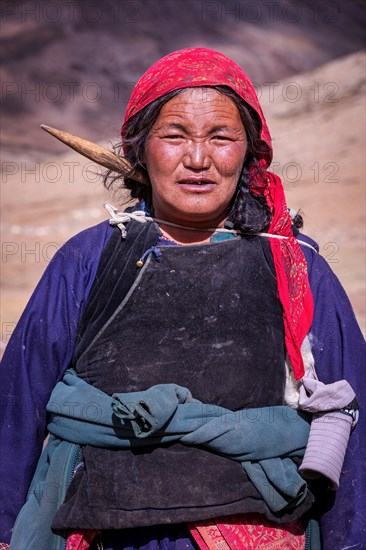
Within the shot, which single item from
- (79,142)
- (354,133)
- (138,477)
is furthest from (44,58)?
(138,477)

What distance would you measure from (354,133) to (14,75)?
3.83 metres

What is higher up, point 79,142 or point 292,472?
point 79,142

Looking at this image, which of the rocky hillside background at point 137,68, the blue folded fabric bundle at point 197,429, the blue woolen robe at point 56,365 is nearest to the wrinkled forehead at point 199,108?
the blue woolen robe at point 56,365

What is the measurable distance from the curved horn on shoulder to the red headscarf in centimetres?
14

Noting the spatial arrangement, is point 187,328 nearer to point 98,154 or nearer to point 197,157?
point 197,157

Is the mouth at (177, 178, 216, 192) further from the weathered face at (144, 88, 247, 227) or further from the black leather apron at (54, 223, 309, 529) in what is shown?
the black leather apron at (54, 223, 309, 529)

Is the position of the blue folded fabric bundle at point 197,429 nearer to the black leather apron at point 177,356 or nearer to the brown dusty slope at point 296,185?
the black leather apron at point 177,356

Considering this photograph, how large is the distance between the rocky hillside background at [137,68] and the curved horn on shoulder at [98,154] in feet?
20.6

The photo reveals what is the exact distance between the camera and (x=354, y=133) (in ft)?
32.5

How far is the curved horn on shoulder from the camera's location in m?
2.99

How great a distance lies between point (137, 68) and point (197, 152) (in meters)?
7.55

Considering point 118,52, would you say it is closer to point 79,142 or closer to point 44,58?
point 44,58

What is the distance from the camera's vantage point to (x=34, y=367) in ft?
9.27

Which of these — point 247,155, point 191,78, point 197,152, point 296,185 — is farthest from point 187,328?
point 296,185
